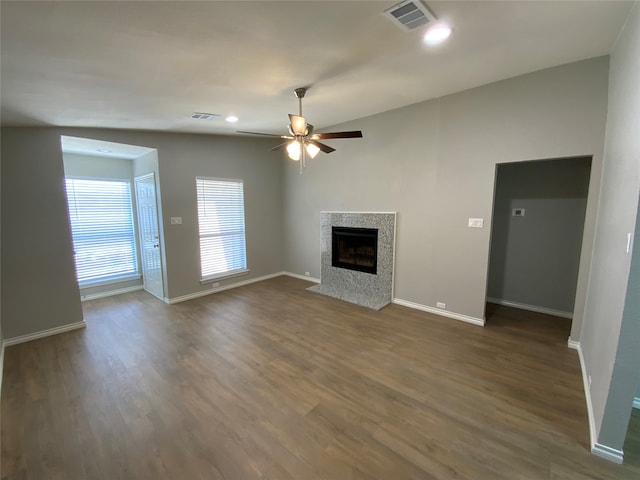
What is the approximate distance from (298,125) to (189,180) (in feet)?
9.27

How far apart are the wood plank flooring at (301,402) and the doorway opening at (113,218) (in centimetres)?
149

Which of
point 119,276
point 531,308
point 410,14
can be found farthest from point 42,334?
point 531,308

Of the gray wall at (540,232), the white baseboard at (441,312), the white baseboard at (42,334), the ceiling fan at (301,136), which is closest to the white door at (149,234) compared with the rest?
the white baseboard at (42,334)

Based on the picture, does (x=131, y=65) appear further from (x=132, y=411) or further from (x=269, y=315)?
(x=269, y=315)

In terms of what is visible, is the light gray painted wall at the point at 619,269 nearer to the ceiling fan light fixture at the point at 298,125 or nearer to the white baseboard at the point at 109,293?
the ceiling fan light fixture at the point at 298,125

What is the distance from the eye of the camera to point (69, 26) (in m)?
1.62

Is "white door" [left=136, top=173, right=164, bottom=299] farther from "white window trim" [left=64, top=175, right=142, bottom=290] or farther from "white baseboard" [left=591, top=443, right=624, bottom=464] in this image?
"white baseboard" [left=591, top=443, right=624, bottom=464]

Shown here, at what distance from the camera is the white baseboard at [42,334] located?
129 inches

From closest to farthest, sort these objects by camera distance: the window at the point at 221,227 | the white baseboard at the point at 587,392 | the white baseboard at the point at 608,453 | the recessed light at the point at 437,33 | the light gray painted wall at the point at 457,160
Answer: the white baseboard at the point at 608,453
the white baseboard at the point at 587,392
the recessed light at the point at 437,33
the light gray painted wall at the point at 457,160
the window at the point at 221,227

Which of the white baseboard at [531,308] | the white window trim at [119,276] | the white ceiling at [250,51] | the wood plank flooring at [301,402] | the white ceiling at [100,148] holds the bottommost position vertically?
the wood plank flooring at [301,402]

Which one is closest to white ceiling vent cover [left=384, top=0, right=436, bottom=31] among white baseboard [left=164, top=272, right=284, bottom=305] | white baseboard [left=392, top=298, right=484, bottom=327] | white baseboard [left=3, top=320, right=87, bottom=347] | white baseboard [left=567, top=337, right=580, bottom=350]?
white baseboard [left=392, top=298, right=484, bottom=327]

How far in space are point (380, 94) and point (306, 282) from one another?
12.2ft

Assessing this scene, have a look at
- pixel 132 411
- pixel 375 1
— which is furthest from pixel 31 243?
pixel 375 1

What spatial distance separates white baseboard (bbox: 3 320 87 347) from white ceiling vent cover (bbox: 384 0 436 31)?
5051 millimetres
